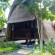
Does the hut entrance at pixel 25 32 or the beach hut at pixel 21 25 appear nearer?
the beach hut at pixel 21 25

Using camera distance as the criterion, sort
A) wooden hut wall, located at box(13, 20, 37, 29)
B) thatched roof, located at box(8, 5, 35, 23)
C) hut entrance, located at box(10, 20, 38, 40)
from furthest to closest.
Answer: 1. wooden hut wall, located at box(13, 20, 37, 29)
2. hut entrance, located at box(10, 20, 38, 40)
3. thatched roof, located at box(8, 5, 35, 23)

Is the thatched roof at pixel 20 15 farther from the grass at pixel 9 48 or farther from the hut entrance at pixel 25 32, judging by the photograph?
the grass at pixel 9 48

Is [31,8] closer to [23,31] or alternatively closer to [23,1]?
[23,1]

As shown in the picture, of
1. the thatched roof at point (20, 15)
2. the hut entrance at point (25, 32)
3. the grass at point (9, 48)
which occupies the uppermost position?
the thatched roof at point (20, 15)

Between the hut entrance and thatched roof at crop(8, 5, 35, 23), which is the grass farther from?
thatched roof at crop(8, 5, 35, 23)

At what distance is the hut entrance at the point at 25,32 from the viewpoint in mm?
7512

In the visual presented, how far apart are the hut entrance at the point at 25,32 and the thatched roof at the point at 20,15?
109 centimetres

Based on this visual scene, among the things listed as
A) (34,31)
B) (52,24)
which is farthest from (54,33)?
(34,31)

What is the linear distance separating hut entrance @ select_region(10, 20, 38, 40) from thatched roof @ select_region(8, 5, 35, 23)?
109 centimetres

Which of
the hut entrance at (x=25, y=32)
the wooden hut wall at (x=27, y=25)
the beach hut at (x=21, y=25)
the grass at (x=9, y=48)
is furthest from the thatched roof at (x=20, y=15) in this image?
the grass at (x=9, y=48)

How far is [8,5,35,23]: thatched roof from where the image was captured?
6.91m

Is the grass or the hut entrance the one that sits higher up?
the hut entrance

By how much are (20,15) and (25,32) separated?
157 cm

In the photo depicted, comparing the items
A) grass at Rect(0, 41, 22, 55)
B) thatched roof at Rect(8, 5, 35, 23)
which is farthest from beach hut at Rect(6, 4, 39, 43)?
grass at Rect(0, 41, 22, 55)
